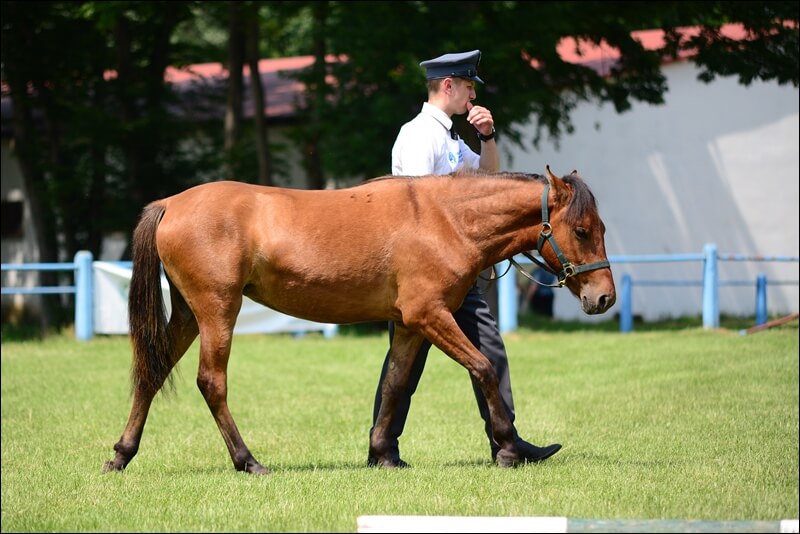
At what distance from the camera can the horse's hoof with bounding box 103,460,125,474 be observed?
7055 millimetres

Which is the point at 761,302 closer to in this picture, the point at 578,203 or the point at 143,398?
the point at 578,203

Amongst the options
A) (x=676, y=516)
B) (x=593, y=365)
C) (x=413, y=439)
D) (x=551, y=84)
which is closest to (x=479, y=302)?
A: (x=413, y=439)

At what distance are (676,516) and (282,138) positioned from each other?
21264mm

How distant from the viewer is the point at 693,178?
2278 centimetres

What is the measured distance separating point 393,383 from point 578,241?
4.80 feet

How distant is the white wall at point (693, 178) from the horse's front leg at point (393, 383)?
1440cm

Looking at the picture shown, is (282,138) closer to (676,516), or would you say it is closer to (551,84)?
(551,84)

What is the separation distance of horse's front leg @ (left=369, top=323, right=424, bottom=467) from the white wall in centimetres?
1440

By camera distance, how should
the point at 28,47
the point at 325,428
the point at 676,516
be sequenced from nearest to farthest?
the point at 676,516 < the point at 325,428 < the point at 28,47

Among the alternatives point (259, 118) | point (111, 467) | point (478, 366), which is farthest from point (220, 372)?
point (259, 118)

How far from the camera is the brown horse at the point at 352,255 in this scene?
6855mm

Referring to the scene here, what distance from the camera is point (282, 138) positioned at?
2588 centimetres

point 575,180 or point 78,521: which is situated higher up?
point 575,180

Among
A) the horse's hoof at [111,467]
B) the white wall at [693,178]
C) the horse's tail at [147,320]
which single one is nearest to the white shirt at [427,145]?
the horse's tail at [147,320]
